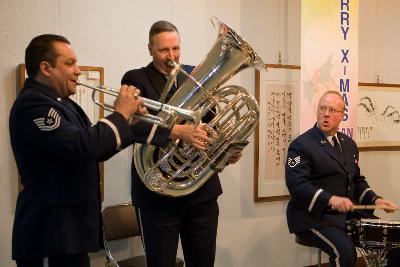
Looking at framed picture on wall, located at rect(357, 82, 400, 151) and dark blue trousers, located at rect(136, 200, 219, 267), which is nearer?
dark blue trousers, located at rect(136, 200, 219, 267)

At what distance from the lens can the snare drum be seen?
259 centimetres

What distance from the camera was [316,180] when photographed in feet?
9.46

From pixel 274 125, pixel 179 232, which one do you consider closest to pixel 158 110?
pixel 179 232

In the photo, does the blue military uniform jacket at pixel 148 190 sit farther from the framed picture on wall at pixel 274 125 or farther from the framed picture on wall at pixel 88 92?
the framed picture on wall at pixel 274 125

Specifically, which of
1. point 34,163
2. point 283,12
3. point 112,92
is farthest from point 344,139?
point 34,163

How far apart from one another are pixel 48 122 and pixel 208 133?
2.44ft

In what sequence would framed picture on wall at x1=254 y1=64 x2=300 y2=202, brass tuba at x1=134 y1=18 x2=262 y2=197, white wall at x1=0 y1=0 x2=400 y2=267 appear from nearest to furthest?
brass tuba at x1=134 y1=18 x2=262 y2=197 → white wall at x1=0 y1=0 x2=400 y2=267 → framed picture on wall at x1=254 y1=64 x2=300 y2=202

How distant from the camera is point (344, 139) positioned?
3.07 m

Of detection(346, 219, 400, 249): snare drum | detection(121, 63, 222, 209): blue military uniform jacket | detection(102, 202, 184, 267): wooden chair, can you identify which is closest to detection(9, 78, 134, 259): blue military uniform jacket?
detection(121, 63, 222, 209): blue military uniform jacket

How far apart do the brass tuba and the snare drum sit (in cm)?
103

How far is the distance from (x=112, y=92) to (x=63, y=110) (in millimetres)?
182

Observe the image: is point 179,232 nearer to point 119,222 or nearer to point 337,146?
point 119,222

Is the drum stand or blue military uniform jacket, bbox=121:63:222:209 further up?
blue military uniform jacket, bbox=121:63:222:209

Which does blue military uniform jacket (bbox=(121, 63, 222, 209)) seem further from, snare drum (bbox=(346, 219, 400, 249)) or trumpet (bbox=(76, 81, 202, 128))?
snare drum (bbox=(346, 219, 400, 249))
